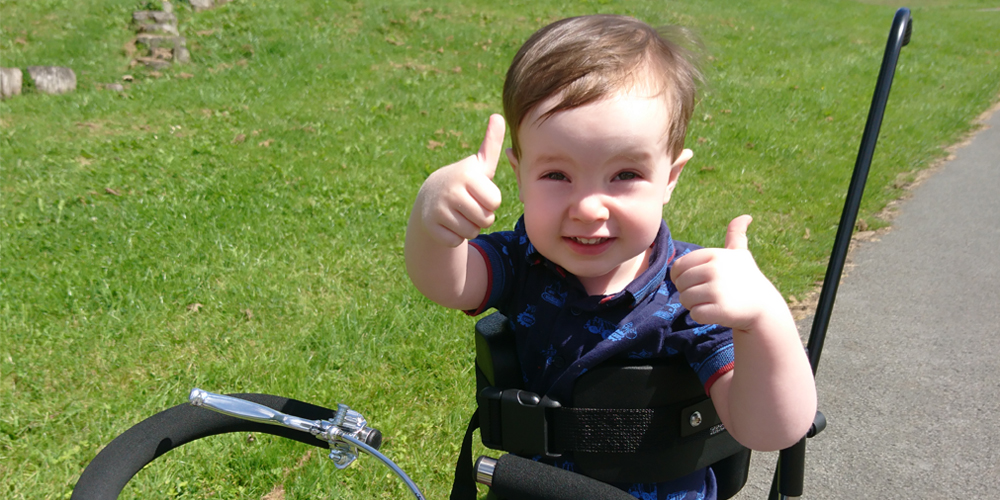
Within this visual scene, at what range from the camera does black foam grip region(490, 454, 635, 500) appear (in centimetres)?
109

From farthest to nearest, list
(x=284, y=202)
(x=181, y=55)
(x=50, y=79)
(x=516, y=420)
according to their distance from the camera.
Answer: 1. (x=181, y=55)
2. (x=50, y=79)
3. (x=284, y=202)
4. (x=516, y=420)

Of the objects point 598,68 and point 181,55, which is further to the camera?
point 181,55

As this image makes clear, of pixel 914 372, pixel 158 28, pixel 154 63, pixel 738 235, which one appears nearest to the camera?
pixel 738 235

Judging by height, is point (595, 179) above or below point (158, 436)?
above

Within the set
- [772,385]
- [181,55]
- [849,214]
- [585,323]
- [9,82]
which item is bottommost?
[9,82]

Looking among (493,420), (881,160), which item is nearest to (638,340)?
(493,420)

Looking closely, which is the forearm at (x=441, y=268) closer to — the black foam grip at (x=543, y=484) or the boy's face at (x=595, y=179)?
the boy's face at (x=595, y=179)

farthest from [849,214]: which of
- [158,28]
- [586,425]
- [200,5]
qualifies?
[200,5]

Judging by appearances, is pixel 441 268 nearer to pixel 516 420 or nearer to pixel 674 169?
pixel 516 420

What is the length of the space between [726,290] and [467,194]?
0.43m

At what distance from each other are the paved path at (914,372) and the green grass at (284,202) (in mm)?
390

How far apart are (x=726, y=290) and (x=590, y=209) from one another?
299 mm

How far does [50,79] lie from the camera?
25.5 ft

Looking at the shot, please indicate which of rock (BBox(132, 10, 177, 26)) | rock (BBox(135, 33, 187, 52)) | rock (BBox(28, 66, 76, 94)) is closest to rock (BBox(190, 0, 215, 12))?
rock (BBox(132, 10, 177, 26))
